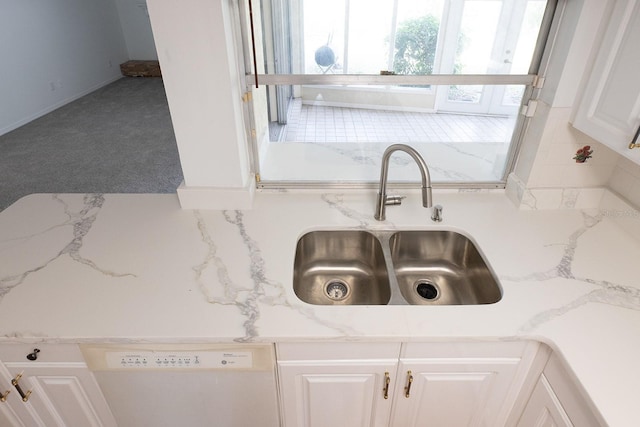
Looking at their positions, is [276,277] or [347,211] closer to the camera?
[276,277]

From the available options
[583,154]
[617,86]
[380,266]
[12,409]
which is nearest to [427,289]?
[380,266]

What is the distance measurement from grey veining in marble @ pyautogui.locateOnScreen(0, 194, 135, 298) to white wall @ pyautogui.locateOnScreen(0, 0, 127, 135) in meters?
4.05

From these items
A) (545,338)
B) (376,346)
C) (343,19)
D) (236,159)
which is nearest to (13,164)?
(236,159)

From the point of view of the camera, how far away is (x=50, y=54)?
5129mm

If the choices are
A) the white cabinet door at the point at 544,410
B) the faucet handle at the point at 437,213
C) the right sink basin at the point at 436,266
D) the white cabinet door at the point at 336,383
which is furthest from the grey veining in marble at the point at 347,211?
the white cabinet door at the point at 544,410

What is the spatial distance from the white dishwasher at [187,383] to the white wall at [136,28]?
7514mm

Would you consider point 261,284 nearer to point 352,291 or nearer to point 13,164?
point 352,291

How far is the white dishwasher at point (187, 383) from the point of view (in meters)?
0.95

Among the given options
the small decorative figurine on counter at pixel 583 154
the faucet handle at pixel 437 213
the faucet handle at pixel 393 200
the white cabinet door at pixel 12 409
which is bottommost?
the white cabinet door at pixel 12 409

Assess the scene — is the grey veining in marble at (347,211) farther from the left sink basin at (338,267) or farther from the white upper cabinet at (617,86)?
the white upper cabinet at (617,86)

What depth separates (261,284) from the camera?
1.06 metres

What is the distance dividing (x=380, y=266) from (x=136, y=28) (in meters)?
8.12

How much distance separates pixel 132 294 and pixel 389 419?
0.86m

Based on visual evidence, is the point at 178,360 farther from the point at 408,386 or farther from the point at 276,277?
the point at 408,386
